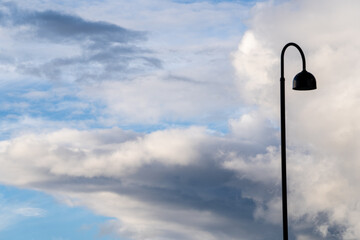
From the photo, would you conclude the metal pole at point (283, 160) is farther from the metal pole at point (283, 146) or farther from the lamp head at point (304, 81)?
the lamp head at point (304, 81)

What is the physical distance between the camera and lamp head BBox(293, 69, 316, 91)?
24062 millimetres

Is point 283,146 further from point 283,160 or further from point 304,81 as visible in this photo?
point 304,81

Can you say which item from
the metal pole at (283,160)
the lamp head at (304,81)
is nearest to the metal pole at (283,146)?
the metal pole at (283,160)

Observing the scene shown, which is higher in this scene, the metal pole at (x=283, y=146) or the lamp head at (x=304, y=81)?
the lamp head at (x=304, y=81)

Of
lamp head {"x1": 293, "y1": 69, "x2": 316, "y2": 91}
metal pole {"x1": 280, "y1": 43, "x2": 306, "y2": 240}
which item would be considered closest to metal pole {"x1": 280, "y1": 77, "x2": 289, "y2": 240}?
metal pole {"x1": 280, "y1": 43, "x2": 306, "y2": 240}


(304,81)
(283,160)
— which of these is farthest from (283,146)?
(304,81)

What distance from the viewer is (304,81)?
24.1 metres

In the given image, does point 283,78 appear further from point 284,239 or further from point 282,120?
point 284,239

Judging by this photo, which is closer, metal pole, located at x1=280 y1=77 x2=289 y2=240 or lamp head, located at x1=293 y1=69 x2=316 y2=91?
metal pole, located at x1=280 y1=77 x2=289 y2=240

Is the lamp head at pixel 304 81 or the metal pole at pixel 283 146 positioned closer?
the metal pole at pixel 283 146

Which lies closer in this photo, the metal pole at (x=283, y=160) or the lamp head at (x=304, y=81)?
the metal pole at (x=283, y=160)

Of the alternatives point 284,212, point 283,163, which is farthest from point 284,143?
point 284,212

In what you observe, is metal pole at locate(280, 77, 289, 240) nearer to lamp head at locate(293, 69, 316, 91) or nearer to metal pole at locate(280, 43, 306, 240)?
metal pole at locate(280, 43, 306, 240)

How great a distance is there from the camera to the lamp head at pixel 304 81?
78.9 ft
